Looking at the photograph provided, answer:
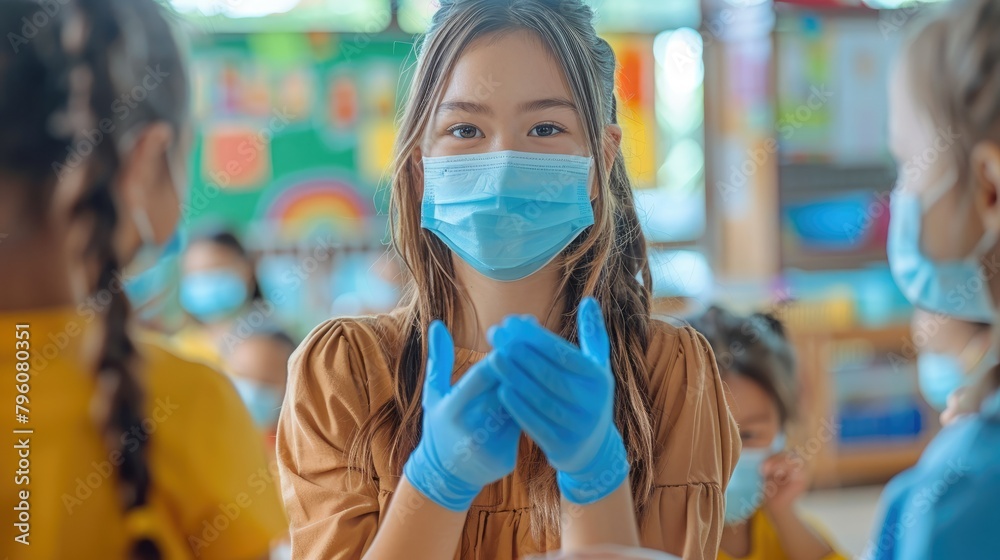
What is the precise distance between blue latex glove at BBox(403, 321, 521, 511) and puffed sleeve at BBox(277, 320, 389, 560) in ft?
0.41

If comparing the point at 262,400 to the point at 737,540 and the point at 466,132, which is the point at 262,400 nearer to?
the point at 737,540

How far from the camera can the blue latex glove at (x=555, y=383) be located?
0.95 metres

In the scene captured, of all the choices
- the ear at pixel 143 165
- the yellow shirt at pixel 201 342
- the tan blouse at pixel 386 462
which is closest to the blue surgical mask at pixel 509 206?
the tan blouse at pixel 386 462

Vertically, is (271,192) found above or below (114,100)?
below

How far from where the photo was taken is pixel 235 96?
3166mm

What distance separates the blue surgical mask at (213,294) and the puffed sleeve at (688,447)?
4.32 ft

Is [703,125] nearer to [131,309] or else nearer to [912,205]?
[912,205]

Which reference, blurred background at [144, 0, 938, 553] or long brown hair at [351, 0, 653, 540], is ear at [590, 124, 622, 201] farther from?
blurred background at [144, 0, 938, 553]

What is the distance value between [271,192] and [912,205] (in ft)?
7.36

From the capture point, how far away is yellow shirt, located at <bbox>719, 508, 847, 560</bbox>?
5.64 ft

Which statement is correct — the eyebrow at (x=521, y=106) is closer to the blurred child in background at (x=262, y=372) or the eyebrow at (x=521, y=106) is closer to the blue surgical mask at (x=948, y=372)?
the blue surgical mask at (x=948, y=372)

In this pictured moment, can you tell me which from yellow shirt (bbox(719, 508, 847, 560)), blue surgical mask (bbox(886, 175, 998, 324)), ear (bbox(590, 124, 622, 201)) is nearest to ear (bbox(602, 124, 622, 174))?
ear (bbox(590, 124, 622, 201))

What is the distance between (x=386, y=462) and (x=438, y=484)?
0.45 feet

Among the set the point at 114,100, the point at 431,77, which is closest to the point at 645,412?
the point at 431,77
